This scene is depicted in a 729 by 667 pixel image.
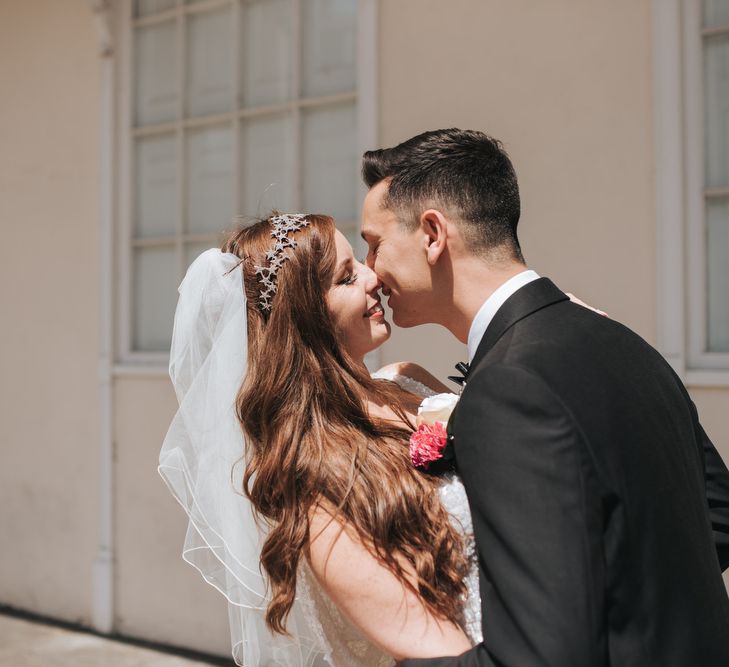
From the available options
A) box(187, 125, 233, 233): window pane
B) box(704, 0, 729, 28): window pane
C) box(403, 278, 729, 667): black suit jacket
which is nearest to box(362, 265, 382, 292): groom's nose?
box(403, 278, 729, 667): black suit jacket

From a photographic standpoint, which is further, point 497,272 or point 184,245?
point 184,245

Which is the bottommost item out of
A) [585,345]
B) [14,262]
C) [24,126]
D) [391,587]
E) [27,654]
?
[27,654]

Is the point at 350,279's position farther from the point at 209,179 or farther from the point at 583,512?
the point at 209,179

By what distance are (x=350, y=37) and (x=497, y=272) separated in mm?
2917

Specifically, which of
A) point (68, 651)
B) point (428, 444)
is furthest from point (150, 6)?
point (428, 444)

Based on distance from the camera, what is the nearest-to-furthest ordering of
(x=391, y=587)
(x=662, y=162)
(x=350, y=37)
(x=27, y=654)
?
Answer: (x=391, y=587), (x=662, y=162), (x=350, y=37), (x=27, y=654)

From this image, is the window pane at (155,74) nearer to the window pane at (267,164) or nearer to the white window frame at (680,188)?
the window pane at (267,164)

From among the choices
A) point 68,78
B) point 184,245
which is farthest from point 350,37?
point 68,78

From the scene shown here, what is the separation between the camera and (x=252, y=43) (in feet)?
15.4

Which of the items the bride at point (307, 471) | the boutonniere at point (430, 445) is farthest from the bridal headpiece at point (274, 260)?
the boutonniere at point (430, 445)

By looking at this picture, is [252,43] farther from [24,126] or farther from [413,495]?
[413,495]

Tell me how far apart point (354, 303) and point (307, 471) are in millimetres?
526

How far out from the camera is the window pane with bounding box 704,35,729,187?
3.28 meters

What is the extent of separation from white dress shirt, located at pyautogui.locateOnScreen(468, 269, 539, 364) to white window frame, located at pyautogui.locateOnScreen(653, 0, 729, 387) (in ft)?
5.79
